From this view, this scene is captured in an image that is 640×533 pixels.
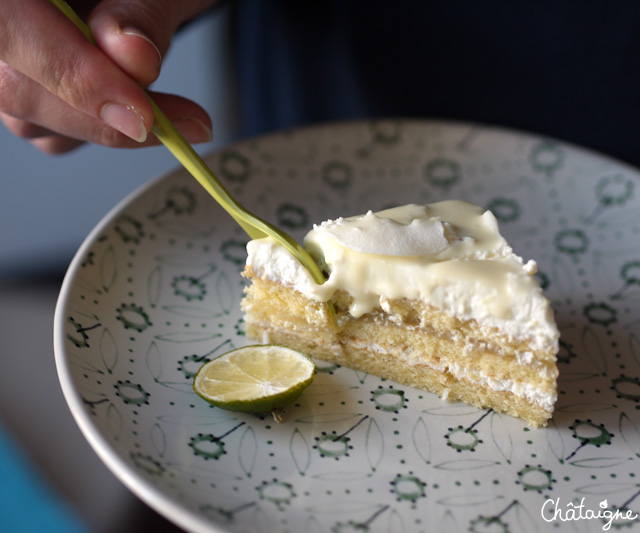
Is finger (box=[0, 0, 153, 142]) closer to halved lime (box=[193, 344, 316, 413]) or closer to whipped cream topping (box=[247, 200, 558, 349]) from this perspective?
whipped cream topping (box=[247, 200, 558, 349])

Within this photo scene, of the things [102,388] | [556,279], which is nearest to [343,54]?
[556,279]

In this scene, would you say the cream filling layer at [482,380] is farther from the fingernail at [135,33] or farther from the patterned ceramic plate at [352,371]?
the fingernail at [135,33]

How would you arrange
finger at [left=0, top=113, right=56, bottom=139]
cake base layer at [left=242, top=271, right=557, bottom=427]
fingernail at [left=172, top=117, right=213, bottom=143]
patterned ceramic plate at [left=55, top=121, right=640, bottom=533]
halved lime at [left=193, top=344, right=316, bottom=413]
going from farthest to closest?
finger at [left=0, top=113, right=56, bottom=139]
fingernail at [left=172, top=117, right=213, bottom=143]
cake base layer at [left=242, top=271, right=557, bottom=427]
halved lime at [left=193, top=344, right=316, bottom=413]
patterned ceramic plate at [left=55, top=121, right=640, bottom=533]

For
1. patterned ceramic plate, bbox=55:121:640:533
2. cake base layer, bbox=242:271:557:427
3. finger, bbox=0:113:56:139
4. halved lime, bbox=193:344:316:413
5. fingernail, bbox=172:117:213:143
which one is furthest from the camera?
finger, bbox=0:113:56:139

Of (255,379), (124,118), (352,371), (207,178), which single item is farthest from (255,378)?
(124,118)

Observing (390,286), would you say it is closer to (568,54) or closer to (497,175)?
(497,175)

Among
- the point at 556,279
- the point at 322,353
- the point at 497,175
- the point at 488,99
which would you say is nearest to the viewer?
the point at 322,353

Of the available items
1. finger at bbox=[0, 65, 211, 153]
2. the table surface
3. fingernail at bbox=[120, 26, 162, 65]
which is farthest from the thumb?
the table surface
